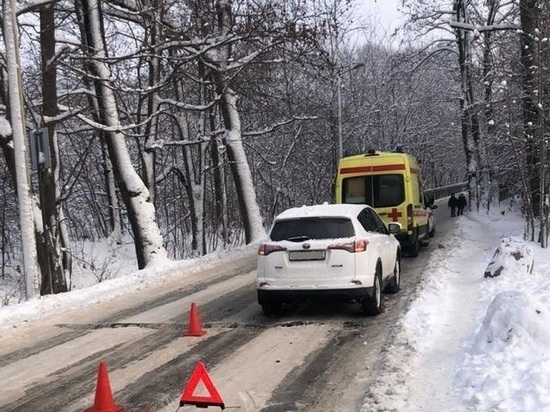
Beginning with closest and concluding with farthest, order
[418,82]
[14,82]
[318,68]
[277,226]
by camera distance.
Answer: [277,226] → [14,82] → [318,68] → [418,82]

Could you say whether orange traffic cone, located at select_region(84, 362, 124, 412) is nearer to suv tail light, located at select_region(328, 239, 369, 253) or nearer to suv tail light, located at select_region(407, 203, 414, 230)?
suv tail light, located at select_region(328, 239, 369, 253)

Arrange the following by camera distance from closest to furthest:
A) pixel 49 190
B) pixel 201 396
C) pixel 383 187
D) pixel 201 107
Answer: pixel 201 396 < pixel 383 187 < pixel 49 190 < pixel 201 107

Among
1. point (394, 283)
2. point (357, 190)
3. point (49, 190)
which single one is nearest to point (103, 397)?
point (394, 283)

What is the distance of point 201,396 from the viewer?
5461mm

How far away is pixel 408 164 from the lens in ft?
53.5

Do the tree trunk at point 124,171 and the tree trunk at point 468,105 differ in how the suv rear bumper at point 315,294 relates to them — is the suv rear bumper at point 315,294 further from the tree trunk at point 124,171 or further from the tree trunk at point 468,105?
the tree trunk at point 468,105

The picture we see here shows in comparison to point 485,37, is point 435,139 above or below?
below

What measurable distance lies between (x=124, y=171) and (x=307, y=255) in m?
10.2

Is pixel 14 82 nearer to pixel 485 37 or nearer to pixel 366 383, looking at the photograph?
pixel 366 383

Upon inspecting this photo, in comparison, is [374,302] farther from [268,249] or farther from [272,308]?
[268,249]

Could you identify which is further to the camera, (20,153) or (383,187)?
(383,187)

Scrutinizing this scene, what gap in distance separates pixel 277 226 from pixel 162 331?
2.30 m

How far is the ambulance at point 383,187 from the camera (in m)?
16.0

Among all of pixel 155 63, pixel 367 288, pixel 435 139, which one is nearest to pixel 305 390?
pixel 367 288
